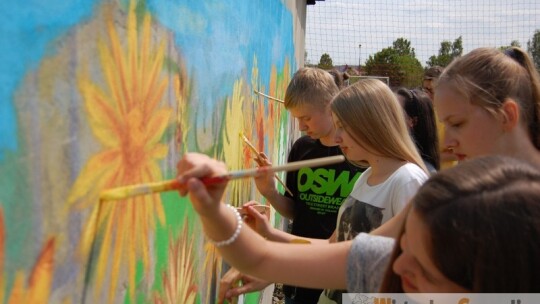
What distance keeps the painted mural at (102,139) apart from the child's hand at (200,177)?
183mm

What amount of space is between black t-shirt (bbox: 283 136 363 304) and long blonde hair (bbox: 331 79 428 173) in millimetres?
721

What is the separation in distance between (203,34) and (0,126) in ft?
3.49

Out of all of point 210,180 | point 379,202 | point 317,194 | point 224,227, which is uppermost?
point 210,180

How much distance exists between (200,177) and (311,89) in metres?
1.70

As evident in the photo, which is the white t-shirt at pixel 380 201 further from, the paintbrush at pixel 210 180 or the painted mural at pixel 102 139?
the paintbrush at pixel 210 180

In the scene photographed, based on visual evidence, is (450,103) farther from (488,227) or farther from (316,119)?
(316,119)

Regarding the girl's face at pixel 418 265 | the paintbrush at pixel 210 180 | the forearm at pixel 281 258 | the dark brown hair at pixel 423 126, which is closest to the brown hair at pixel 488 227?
the girl's face at pixel 418 265

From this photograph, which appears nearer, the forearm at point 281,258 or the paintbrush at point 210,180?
the paintbrush at point 210,180

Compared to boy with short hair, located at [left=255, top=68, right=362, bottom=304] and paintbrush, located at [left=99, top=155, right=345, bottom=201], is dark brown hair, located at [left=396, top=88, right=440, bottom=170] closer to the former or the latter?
boy with short hair, located at [left=255, top=68, right=362, bottom=304]

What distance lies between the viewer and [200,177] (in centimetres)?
105

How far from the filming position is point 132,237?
1.27 meters

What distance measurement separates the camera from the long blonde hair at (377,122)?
1.94 meters

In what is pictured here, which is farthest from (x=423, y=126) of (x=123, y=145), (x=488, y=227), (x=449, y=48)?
(x=449, y=48)

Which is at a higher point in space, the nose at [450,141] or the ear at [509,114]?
the ear at [509,114]
